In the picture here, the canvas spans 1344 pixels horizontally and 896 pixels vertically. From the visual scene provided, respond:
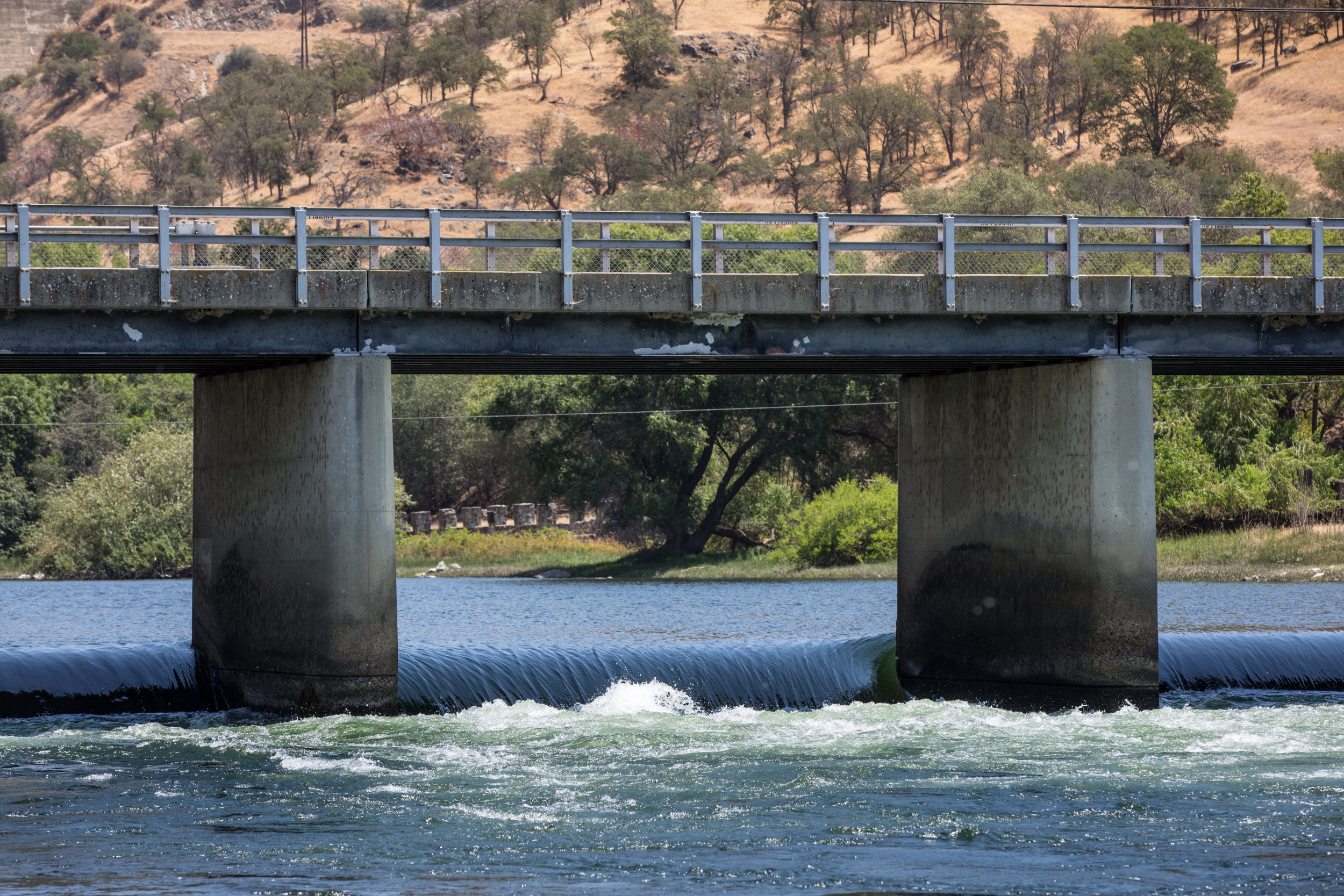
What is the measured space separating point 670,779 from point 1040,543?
8.68 metres

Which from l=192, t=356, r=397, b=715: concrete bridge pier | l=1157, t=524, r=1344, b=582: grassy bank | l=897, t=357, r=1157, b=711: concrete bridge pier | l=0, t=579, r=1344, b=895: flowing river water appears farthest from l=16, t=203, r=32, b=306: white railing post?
l=1157, t=524, r=1344, b=582: grassy bank

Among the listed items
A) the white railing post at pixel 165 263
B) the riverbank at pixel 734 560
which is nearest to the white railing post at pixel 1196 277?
the white railing post at pixel 165 263

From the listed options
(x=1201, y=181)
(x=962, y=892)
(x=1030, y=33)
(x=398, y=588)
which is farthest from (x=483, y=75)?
(x=962, y=892)

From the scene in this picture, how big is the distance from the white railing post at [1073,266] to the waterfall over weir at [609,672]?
7.54 m

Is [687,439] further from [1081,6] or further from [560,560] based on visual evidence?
[1081,6]

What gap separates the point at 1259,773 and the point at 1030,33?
171703mm

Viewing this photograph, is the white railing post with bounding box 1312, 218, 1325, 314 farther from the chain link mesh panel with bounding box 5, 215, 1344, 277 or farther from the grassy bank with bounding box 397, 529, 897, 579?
the grassy bank with bounding box 397, 529, 897, 579

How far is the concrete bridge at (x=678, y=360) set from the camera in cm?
2170

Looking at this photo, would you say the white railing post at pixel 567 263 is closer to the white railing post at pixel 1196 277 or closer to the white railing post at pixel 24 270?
the white railing post at pixel 24 270

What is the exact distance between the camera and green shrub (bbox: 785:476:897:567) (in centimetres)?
6094

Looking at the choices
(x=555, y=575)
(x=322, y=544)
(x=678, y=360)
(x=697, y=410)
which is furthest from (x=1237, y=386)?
(x=322, y=544)

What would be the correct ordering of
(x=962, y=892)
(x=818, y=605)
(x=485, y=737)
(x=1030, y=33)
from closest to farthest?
1. (x=962, y=892)
2. (x=485, y=737)
3. (x=818, y=605)
4. (x=1030, y=33)

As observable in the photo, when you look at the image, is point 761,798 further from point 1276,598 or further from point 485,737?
Result: point 1276,598

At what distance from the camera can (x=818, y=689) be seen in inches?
1051
